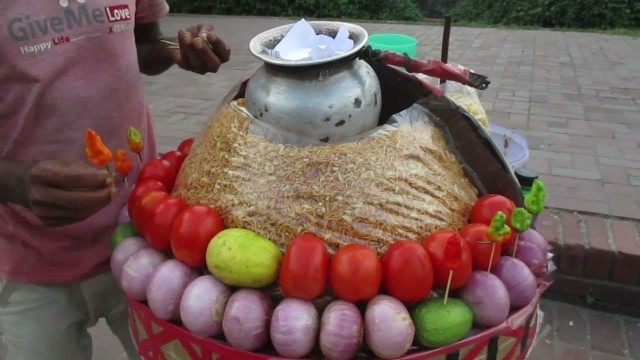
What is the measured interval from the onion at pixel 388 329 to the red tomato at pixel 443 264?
0.10 meters

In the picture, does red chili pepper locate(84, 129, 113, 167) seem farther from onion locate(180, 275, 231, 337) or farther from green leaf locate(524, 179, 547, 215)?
green leaf locate(524, 179, 547, 215)

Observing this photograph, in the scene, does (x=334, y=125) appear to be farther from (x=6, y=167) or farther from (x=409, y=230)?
(x=6, y=167)

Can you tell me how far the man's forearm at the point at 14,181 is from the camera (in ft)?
3.68

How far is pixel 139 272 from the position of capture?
113 centimetres

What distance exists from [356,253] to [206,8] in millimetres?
10267

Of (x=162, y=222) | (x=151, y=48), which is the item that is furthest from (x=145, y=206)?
(x=151, y=48)

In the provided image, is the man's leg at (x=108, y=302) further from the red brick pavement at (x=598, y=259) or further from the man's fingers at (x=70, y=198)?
A: the red brick pavement at (x=598, y=259)

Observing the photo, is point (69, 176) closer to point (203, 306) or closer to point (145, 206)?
point (145, 206)

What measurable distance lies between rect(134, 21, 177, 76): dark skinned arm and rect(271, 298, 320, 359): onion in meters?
1.06

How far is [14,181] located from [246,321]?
0.57 metres

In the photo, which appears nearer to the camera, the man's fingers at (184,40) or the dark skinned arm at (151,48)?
the man's fingers at (184,40)

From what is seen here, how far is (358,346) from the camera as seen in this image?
998 millimetres

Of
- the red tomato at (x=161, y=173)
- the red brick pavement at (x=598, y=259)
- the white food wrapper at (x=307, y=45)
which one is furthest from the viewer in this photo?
the red brick pavement at (x=598, y=259)

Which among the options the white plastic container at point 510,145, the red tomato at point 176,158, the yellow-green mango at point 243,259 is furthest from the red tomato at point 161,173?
the white plastic container at point 510,145
